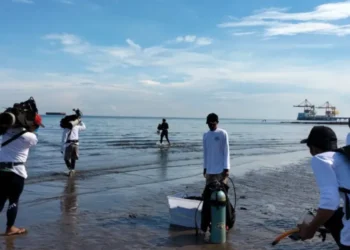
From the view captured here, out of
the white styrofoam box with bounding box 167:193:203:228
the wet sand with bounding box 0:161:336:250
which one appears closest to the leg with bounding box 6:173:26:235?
the wet sand with bounding box 0:161:336:250

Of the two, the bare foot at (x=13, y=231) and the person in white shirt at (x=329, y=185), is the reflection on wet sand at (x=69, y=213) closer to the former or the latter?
the bare foot at (x=13, y=231)

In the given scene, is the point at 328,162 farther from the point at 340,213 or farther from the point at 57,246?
the point at 57,246

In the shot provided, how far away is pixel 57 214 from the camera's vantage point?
768 cm

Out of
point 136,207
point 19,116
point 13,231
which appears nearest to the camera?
point 19,116

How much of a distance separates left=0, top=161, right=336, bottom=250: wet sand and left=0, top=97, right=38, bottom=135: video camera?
175cm

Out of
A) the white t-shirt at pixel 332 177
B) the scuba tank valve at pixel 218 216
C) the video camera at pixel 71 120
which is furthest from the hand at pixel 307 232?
the video camera at pixel 71 120

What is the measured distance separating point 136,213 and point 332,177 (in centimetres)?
586

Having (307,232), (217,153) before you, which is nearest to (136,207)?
(217,153)

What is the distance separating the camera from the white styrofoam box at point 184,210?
6454mm

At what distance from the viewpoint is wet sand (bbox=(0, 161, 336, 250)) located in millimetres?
5902

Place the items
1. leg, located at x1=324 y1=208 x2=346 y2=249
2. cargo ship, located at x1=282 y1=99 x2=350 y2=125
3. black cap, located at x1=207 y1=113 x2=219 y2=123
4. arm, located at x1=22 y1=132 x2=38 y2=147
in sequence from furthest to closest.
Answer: cargo ship, located at x1=282 y1=99 x2=350 y2=125, black cap, located at x1=207 y1=113 x2=219 y2=123, arm, located at x1=22 y1=132 x2=38 y2=147, leg, located at x1=324 y1=208 x2=346 y2=249

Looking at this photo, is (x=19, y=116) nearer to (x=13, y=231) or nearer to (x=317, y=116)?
(x=13, y=231)

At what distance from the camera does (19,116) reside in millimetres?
5586

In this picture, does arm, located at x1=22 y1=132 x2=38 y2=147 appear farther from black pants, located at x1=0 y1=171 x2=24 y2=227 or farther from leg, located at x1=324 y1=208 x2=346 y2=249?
leg, located at x1=324 y1=208 x2=346 y2=249
